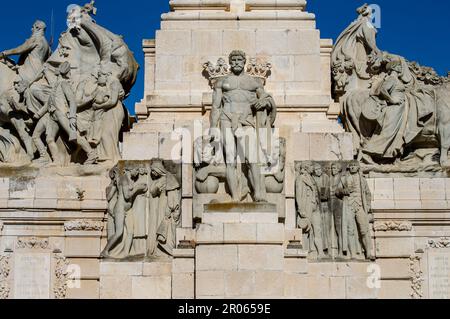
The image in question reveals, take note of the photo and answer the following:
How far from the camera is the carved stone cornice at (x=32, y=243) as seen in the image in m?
19.4

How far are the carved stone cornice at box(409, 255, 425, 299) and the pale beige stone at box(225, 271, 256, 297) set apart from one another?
3.73m

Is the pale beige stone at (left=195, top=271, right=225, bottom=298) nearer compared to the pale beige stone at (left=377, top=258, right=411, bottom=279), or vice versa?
the pale beige stone at (left=195, top=271, right=225, bottom=298)

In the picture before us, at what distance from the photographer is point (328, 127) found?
19641 millimetres

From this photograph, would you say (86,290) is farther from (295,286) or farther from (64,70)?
(64,70)

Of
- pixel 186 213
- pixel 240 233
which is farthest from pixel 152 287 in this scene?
pixel 240 233

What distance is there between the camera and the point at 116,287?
715 inches

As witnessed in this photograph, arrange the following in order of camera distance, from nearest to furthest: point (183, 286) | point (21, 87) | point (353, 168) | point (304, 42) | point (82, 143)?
point (183, 286)
point (353, 168)
point (82, 143)
point (304, 42)
point (21, 87)

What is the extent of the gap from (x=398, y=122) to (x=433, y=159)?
3.54 feet

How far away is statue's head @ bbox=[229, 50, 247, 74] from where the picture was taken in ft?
61.2

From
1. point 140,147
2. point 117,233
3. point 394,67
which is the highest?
point 394,67

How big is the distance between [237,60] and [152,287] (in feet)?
14.6

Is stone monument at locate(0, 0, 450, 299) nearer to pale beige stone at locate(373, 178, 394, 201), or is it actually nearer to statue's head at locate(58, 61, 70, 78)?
pale beige stone at locate(373, 178, 394, 201)

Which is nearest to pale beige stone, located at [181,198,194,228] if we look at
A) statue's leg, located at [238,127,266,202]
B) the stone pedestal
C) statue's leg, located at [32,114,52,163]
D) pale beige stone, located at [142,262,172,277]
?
pale beige stone, located at [142,262,172,277]
